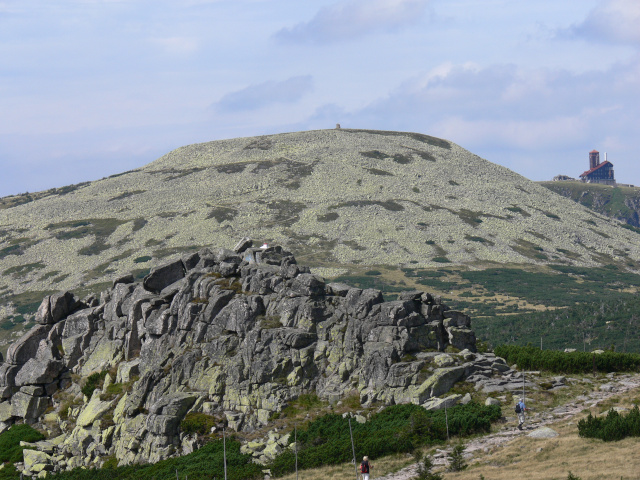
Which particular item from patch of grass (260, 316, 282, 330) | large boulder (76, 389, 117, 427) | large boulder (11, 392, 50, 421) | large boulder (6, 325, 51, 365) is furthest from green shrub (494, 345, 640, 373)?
large boulder (6, 325, 51, 365)

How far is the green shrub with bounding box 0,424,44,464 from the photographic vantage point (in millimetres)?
61031

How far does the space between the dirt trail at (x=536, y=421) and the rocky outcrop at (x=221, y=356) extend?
484 cm

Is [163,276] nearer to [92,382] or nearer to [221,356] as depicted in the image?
[92,382]

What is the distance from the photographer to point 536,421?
1779 inches

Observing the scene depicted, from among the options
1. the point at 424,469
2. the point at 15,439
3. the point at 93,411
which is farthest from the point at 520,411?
the point at 15,439

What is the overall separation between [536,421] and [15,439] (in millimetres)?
40915

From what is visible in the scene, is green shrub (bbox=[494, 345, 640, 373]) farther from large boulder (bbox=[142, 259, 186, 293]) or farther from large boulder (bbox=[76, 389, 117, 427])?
large boulder (bbox=[76, 389, 117, 427])

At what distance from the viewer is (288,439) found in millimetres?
48969

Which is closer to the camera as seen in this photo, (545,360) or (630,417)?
(630,417)

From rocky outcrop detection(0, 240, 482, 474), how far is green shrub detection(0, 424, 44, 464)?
1879 millimetres

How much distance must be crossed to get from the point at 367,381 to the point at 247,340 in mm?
9702

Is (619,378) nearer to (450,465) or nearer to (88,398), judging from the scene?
(450,465)

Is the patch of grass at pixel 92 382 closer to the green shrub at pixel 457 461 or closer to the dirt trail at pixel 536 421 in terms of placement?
the dirt trail at pixel 536 421

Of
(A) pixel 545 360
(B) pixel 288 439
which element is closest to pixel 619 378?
(A) pixel 545 360
